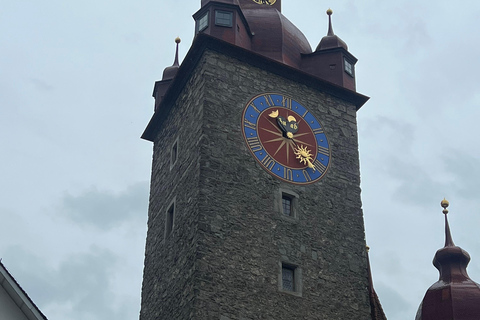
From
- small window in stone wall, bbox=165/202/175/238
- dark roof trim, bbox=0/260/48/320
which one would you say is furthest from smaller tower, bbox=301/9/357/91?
dark roof trim, bbox=0/260/48/320

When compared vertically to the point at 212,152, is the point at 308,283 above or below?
below

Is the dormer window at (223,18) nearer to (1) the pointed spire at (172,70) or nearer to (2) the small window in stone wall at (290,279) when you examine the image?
(1) the pointed spire at (172,70)

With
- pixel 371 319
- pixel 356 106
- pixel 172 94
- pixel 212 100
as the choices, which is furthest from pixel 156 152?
pixel 371 319

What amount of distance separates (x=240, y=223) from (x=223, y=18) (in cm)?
652

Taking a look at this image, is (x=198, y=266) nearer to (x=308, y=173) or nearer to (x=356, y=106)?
(x=308, y=173)

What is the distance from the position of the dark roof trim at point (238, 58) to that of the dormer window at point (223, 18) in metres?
1.15

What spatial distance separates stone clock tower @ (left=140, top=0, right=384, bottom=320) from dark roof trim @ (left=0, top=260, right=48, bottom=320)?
6052mm

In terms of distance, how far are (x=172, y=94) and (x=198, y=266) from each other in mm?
6786

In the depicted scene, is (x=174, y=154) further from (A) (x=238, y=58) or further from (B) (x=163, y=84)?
(B) (x=163, y=84)

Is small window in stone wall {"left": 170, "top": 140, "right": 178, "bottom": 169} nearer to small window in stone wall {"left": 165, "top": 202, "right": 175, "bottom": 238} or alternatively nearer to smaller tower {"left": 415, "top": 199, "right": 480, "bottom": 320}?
small window in stone wall {"left": 165, "top": 202, "right": 175, "bottom": 238}

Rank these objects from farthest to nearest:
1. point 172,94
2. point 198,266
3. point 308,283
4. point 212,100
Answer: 1. point 172,94
2. point 212,100
3. point 308,283
4. point 198,266

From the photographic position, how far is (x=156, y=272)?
2267 cm

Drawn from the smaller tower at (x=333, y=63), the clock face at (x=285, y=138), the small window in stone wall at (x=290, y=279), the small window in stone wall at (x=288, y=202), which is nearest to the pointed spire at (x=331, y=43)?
Result: the smaller tower at (x=333, y=63)

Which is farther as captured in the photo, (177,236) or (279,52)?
(279,52)
